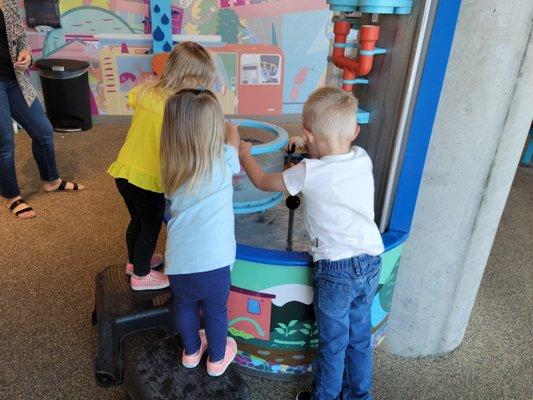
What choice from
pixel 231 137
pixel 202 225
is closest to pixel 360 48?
pixel 231 137

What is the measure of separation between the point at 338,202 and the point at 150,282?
0.85m

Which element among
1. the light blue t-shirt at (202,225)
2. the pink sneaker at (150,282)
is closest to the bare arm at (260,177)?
the light blue t-shirt at (202,225)

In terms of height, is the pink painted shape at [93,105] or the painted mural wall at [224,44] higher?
the painted mural wall at [224,44]

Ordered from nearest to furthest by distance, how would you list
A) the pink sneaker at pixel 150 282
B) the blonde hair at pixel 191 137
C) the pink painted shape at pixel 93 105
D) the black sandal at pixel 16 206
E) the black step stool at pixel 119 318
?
1. the blonde hair at pixel 191 137
2. the black step stool at pixel 119 318
3. the pink sneaker at pixel 150 282
4. the black sandal at pixel 16 206
5. the pink painted shape at pixel 93 105

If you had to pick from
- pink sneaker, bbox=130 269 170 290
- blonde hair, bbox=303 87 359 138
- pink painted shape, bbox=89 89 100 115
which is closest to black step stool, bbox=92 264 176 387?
pink sneaker, bbox=130 269 170 290

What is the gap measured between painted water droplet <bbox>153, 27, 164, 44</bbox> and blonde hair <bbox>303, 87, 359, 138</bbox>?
10.2 feet

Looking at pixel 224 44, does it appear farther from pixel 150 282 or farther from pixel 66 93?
pixel 150 282

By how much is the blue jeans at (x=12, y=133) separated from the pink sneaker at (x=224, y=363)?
1865mm

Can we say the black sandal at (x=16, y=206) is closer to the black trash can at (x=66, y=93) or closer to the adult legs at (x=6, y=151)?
the adult legs at (x=6, y=151)

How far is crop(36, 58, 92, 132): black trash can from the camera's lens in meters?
3.94

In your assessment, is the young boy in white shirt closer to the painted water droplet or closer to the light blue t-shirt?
the light blue t-shirt

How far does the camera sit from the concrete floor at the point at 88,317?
1.69 metres

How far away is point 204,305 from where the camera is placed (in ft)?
4.70

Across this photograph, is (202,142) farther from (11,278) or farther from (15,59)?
(15,59)
